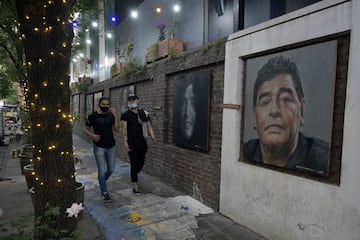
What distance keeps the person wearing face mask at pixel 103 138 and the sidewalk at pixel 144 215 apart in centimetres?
47

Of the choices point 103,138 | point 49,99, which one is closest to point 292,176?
point 49,99

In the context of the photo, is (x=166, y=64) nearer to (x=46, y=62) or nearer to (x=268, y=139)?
(x=268, y=139)

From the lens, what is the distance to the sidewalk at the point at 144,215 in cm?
352

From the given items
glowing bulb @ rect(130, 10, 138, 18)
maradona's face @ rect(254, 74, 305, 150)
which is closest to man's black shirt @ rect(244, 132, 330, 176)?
maradona's face @ rect(254, 74, 305, 150)

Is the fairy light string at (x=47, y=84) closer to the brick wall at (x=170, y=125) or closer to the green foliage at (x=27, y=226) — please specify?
the green foliage at (x=27, y=226)

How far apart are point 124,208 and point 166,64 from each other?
3011mm

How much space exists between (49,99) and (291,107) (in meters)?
2.47

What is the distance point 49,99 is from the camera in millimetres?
2475

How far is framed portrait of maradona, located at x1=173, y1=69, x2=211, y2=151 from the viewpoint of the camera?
4574mm

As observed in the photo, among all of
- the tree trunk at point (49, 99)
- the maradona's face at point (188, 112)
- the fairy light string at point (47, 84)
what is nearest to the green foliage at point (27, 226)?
the tree trunk at point (49, 99)

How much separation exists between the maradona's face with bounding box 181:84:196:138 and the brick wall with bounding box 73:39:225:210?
0.36 metres

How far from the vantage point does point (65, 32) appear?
8.46ft

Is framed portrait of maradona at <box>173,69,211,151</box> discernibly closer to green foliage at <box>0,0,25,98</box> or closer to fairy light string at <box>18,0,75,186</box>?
fairy light string at <box>18,0,75,186</box>

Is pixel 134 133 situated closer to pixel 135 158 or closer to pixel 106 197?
pixel 135 158
